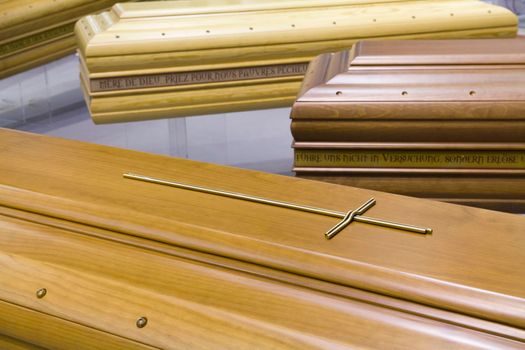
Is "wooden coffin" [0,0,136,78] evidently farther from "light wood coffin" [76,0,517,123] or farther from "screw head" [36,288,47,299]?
"screw head" [36,288,47,299]

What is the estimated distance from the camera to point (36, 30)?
3.63m

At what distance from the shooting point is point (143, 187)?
5.38 ft

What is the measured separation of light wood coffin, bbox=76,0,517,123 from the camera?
2934 mm

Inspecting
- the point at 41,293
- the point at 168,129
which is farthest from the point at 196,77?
the point at 41,293

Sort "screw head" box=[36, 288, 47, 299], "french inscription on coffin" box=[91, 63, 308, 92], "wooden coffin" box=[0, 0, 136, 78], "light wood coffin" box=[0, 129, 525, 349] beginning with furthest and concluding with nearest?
"wooden coffin" box=[0, 0, 136, 78] < "french inscription on coffin" box=[91, 63, 308, 92] < "screw head" box=[36, 288, 47, 299] < "light wood coffin" box=[0, 129, 525, 349]

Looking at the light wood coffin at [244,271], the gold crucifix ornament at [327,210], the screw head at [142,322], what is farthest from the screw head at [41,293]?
the gold crucifix ornament at [327,210]

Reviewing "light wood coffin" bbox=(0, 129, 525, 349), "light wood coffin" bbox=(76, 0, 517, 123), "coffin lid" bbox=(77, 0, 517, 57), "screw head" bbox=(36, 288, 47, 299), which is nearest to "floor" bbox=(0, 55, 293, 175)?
"light wood coffin" bbox=(76, 0, 517, 123)

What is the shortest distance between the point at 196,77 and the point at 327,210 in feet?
5.21

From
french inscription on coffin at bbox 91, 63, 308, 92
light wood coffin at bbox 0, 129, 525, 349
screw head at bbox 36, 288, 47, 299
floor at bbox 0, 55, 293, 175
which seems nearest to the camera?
light wood coffin at bbox 0, 129, 525, 349

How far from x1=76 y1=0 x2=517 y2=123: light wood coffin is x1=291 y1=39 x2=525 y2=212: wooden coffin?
0.72 meters

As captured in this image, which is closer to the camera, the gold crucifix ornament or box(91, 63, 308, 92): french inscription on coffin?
the gold crucifix ornament

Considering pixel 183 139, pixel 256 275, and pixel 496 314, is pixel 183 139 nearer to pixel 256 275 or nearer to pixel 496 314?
pixel 256 275

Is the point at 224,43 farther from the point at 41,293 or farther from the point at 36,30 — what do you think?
the point at 41,293

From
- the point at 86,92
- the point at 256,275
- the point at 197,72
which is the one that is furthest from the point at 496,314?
the point at 86,92
